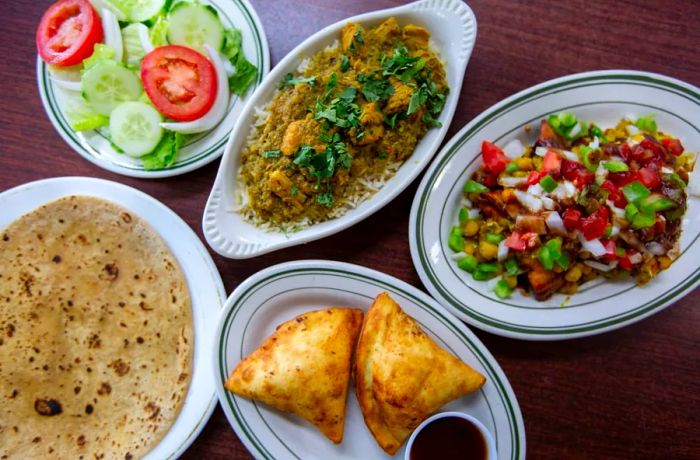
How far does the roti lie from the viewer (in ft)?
7.66

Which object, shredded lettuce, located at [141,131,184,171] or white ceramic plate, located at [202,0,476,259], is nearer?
white ceramic plate, located at [202,0,476,259]

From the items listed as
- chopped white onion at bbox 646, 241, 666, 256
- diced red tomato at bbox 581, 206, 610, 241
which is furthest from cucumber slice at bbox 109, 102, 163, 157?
chopped white onion at bbox 646, 241, 666, 256

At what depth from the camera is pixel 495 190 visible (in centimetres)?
236

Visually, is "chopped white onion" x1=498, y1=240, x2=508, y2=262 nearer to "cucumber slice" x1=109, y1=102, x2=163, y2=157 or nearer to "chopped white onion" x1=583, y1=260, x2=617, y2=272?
"chopped white onion" x1=583, y1=260, x2=617, y2=272

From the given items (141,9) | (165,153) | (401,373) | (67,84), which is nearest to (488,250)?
(401,373)

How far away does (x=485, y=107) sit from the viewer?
8.43 feet

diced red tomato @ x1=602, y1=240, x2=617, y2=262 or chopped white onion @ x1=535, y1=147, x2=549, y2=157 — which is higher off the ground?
chopped white onion @ x1=535, y1=147, x2=549, y2=157

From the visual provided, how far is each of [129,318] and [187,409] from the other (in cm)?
53

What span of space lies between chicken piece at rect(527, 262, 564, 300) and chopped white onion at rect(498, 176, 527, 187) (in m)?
0.38

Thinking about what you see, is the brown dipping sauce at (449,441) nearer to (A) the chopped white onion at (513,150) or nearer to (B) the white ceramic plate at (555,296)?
(B) the white ceramic plate at (555,296)

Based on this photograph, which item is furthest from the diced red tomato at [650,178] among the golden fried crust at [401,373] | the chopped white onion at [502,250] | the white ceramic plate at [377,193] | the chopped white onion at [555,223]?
the golden fried crust at [401,373]

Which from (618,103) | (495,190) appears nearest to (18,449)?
(495,190)

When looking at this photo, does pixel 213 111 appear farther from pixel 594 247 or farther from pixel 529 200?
pixel 594 247

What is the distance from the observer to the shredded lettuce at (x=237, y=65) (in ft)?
8.05
